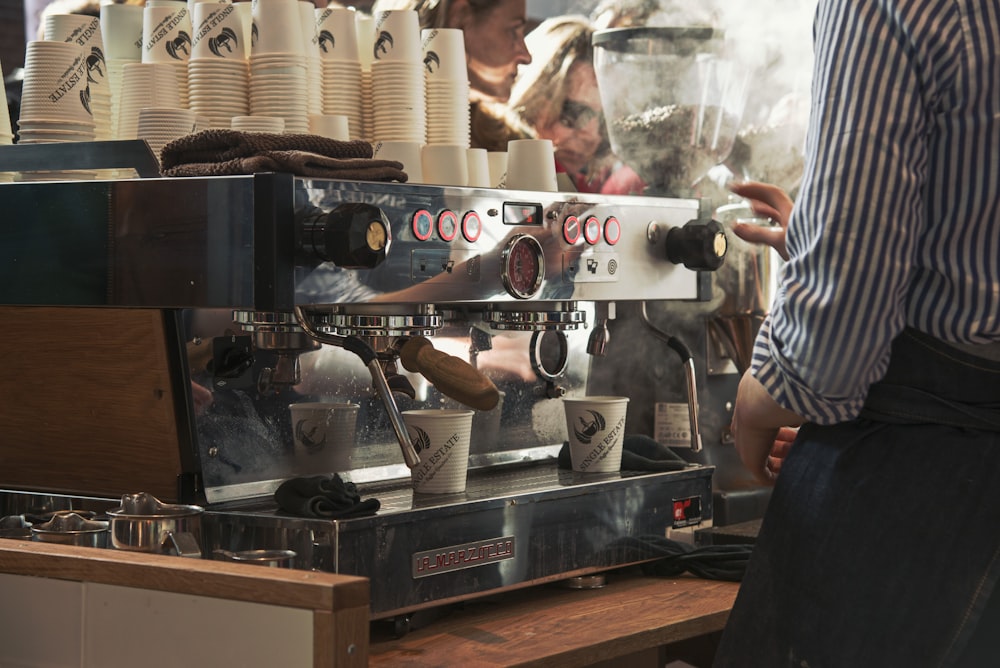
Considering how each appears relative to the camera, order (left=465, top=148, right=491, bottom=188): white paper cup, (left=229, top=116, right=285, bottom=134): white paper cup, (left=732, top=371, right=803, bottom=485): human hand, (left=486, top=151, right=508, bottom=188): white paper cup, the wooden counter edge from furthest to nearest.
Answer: (left=486, top=151, right=508, bottom=188): white paper cup
(left=465, top=148, right=491, bottom=188): white paper cup
(left=229, top=116, right=285, bottom=134): white paper cup
(left=732, top=371, right=803, bottom=485): human hand
the wooden counter edge

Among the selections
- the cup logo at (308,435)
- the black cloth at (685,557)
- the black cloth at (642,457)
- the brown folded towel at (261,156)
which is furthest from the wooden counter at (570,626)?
the brown folded towel at (261,156)

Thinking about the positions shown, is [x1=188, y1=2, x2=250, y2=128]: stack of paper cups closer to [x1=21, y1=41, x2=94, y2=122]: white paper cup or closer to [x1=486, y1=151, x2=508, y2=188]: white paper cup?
[x1=21, y1=41, x2=94, y2=122]: white paper cup

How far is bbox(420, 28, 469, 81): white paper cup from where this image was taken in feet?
5.52

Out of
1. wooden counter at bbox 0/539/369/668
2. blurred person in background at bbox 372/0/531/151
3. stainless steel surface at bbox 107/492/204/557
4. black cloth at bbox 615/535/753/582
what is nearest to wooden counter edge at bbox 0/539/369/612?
wooden counter at bbox 0/539/369/668

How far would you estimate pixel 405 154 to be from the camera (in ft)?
5.07

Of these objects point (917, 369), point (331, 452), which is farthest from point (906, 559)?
point (331, 452)

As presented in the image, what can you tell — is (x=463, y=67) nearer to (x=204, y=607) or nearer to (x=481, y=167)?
(x=481, y=167)

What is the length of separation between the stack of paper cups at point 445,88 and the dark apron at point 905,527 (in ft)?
2.36

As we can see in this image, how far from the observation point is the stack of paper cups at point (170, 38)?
1541 millimetres

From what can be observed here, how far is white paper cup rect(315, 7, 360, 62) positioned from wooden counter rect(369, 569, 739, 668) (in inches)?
26.8

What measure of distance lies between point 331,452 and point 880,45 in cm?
79

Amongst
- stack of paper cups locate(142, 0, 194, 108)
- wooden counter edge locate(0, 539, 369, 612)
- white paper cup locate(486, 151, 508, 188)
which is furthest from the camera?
white paper cup locate(486, 151, 508, 188)

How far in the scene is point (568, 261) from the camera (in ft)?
5.20

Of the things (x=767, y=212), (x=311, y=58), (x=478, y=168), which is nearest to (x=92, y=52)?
(x=311, y=58)
